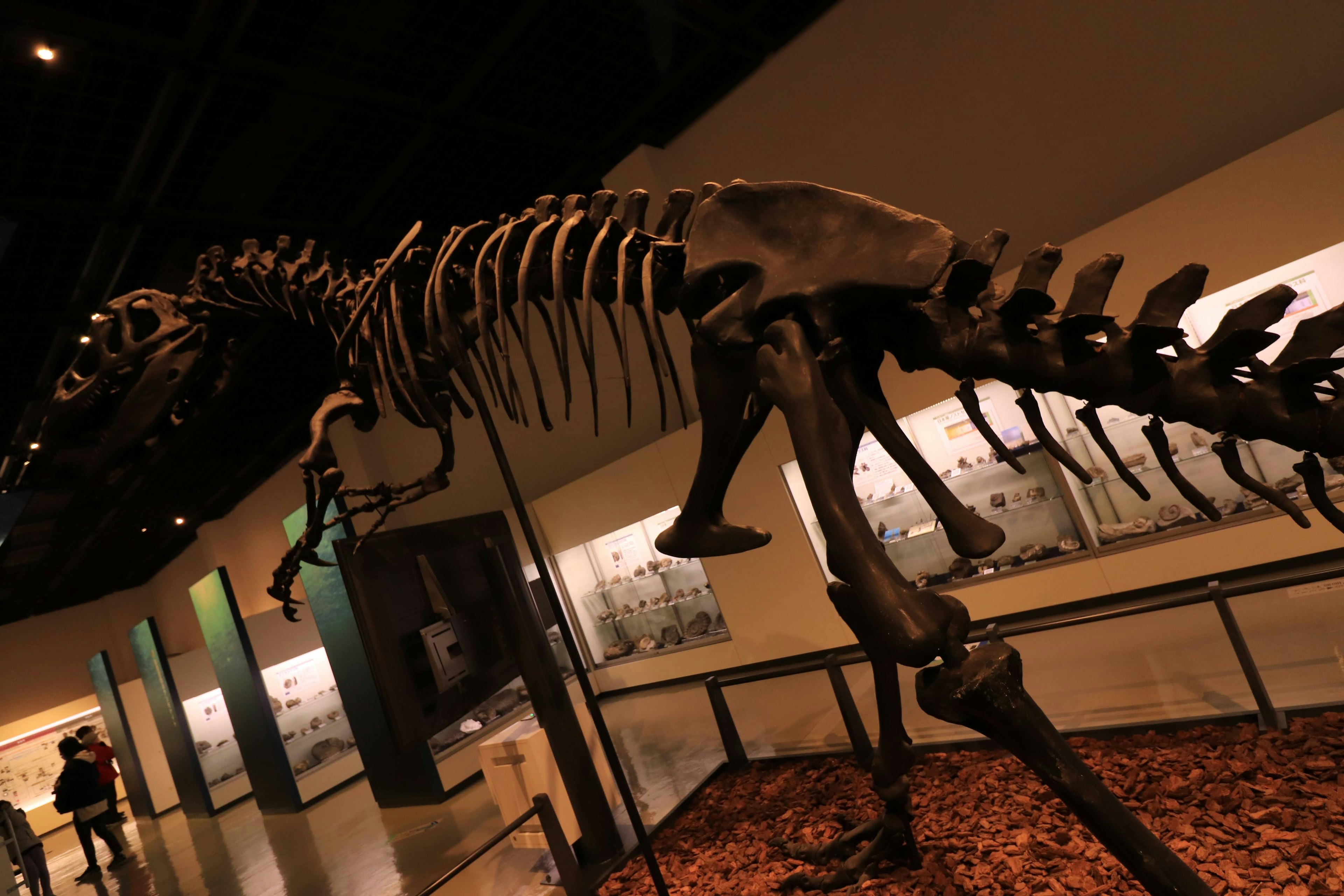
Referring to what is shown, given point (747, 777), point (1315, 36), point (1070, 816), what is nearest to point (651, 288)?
point (1070, 816)

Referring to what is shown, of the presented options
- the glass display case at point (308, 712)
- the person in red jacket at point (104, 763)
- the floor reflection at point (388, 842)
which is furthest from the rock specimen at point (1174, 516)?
the person in red jacket at point (104, 763)

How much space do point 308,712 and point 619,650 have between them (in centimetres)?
407

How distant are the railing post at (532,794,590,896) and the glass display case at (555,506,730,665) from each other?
3579 millimetres

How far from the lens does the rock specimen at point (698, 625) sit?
7.04 meters

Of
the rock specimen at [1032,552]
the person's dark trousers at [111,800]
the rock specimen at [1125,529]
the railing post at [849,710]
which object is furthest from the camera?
the person's dark trousers at [111,800]

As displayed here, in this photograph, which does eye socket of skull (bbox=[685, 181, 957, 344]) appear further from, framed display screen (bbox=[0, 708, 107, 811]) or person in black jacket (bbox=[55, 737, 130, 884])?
framed display screen (bbox=[0, 708, 107, 811])

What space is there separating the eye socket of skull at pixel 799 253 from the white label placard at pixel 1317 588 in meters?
2.51

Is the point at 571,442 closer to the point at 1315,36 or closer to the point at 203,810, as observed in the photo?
the point at 1315,36

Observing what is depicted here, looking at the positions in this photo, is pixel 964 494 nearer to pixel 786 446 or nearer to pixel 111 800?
pixel 786 446

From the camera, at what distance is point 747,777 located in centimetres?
407

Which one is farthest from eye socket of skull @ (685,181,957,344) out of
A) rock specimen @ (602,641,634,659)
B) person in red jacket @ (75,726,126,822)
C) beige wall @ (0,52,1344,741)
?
person in red jacket @ (75,726,126,822)

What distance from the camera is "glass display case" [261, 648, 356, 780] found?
850cm

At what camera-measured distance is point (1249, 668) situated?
9.47ft

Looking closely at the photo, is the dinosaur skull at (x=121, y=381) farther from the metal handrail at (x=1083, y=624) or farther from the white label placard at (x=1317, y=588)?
the white label placard at (x=1317, y=588)
